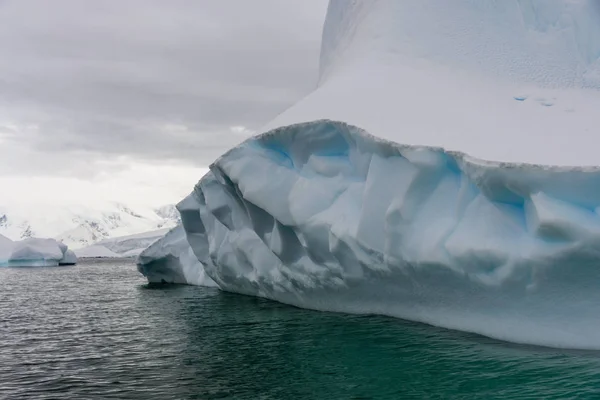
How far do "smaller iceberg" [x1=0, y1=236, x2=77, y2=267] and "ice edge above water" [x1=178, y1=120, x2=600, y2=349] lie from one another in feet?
153

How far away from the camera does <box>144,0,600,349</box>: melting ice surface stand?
8727 mm

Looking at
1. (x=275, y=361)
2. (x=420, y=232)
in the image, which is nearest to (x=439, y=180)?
(x=420, y=232)

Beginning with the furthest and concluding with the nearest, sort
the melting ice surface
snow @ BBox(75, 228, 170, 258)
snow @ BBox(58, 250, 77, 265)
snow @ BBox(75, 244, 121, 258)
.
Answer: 1. snow @ BBox(75, 228, 170, 258)
2. snow @ BBox(75, 244, 121, 258)
3. snow @ BBox(58, 250, 77, 265)
4. the melting ice surface

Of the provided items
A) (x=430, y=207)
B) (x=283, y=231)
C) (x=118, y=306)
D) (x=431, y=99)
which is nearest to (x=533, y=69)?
(x=431, y=99)

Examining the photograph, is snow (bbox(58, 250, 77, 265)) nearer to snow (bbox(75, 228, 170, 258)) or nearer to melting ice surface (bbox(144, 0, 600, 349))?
snow (bbox(75, 228, 170, 258))

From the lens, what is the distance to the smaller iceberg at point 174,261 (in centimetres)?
2462

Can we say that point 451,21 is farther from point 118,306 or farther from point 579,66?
point 118,306

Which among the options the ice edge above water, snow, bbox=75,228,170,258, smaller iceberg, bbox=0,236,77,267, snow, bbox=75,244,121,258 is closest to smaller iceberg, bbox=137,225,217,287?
the ice edge above water

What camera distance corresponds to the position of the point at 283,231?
1375cm

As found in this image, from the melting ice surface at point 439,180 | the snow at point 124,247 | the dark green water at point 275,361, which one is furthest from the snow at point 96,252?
the dark green water at point 275,361

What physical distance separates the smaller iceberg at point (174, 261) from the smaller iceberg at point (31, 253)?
33.6m

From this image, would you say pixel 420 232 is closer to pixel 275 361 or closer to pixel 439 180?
pixel 439 180

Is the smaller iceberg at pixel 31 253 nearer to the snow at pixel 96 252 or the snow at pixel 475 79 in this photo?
the snow at pixel 96 252

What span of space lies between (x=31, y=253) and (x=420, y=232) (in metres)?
53.4
